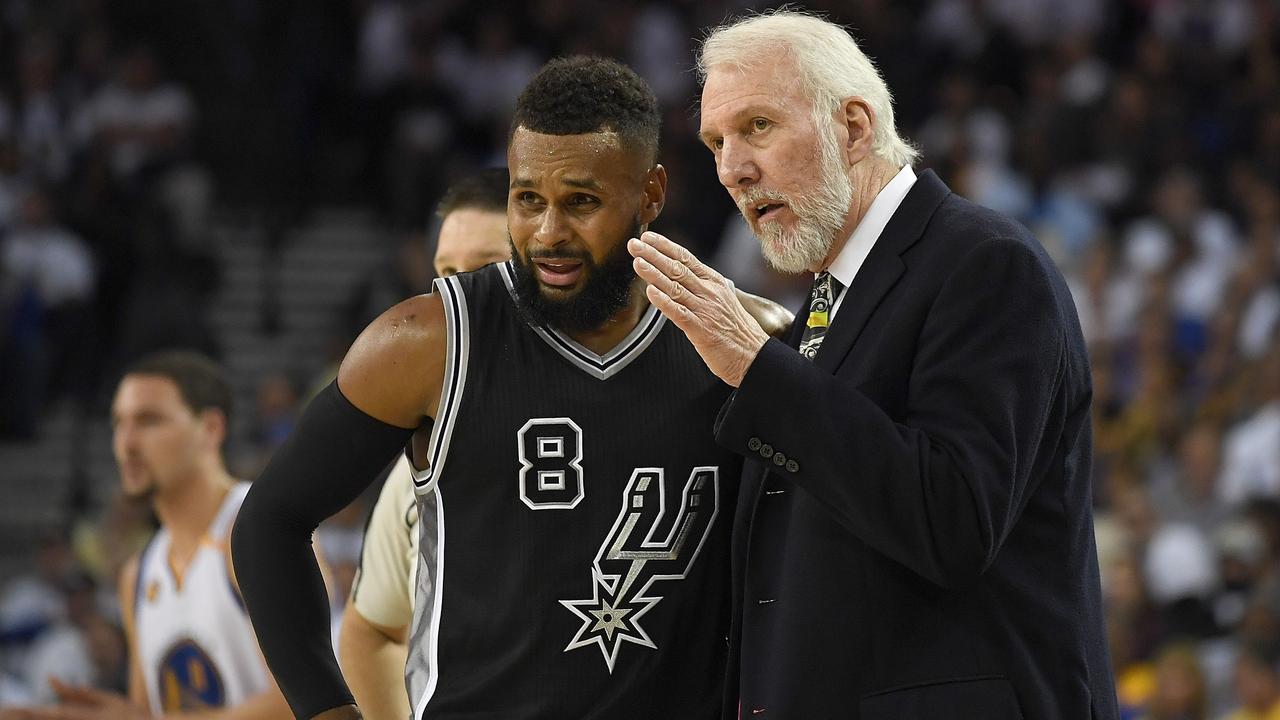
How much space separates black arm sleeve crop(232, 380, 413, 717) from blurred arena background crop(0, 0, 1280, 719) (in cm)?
526

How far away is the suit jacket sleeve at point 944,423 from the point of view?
257 cm

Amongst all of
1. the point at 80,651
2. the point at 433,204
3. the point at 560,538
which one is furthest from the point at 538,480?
the point at 433,204

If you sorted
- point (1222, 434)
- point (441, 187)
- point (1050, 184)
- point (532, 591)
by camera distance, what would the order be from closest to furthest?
1. point (532, 591)
2. point (1222, 434)
3. point (1050, 184)
4. point (441, 187)

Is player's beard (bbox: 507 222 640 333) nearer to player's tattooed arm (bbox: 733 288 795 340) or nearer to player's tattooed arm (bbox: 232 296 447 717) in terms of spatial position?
player's tattooed arm (bbox: 232 296 447 717)

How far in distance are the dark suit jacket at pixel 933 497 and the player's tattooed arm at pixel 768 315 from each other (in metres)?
0.51

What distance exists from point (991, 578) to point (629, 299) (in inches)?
36.4

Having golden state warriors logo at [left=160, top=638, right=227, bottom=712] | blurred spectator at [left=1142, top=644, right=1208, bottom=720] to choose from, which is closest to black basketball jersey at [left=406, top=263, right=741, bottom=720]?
golden state warriors logo at [left=160, top=638, right=227, bottom=712]

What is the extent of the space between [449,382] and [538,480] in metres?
0.26

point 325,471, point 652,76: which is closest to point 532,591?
point 325,471

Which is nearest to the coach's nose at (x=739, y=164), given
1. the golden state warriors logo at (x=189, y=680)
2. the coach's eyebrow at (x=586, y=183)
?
the coach's eyebrow at (x=586, y=183)

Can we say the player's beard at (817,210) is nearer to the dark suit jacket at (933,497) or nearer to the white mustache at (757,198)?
the white mustache at (757,198)

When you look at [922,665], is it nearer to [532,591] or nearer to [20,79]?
[532,591]

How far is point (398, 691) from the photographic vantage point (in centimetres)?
392

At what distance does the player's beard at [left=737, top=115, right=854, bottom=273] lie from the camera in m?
2.94
